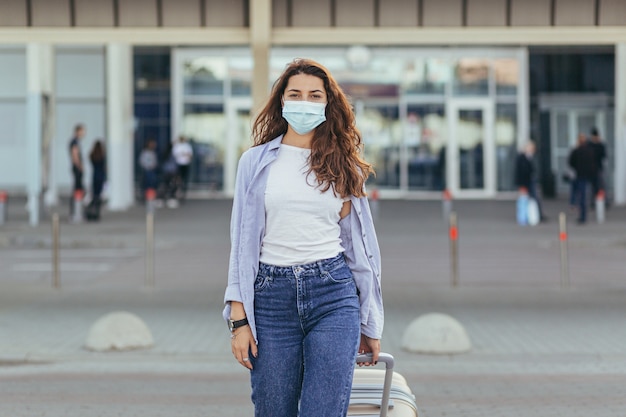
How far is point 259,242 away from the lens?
448cm

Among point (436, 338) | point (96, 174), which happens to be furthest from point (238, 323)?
point (96, 174)

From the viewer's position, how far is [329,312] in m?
4.41

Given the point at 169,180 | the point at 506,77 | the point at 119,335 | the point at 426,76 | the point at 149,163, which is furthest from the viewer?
the point at 426,76

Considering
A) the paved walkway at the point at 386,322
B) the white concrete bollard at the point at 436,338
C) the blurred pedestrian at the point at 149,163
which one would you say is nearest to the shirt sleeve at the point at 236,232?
the paved walkway at the point at 386,322

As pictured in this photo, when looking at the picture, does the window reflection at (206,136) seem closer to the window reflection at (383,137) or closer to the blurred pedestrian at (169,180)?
the blurred pedestrian at (169,180)

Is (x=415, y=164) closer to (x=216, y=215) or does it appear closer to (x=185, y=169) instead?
(x=185, y=169)

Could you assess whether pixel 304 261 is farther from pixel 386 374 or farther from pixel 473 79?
pixel 473 79

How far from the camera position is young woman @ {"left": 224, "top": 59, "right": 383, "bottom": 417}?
4.39 m

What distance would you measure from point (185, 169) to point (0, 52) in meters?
9.15

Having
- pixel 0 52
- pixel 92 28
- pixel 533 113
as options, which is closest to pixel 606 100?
pixel 533 113

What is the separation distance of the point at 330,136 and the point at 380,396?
1.00 metres

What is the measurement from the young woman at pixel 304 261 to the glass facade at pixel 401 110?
33.8 meters

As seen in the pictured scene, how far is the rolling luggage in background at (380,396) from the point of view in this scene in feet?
15.0

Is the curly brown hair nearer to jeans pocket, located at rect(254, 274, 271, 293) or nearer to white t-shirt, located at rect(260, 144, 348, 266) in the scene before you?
white t-shirt, located at rect(260, 144, 348, 266)
